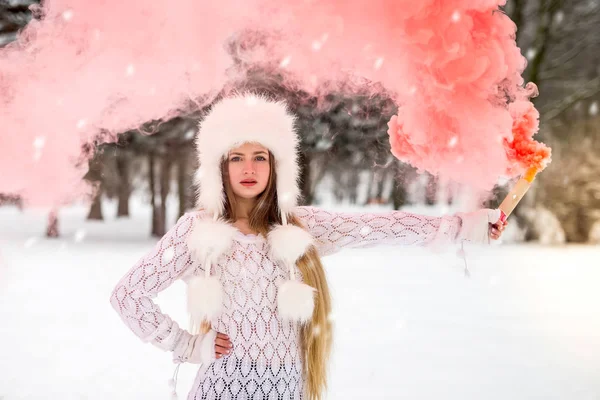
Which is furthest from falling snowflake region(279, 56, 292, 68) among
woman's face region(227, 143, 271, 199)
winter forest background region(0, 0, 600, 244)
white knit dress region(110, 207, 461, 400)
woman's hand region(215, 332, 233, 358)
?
winter forest background region(0, 0, 600, 244)

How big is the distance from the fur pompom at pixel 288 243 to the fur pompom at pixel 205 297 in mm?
255

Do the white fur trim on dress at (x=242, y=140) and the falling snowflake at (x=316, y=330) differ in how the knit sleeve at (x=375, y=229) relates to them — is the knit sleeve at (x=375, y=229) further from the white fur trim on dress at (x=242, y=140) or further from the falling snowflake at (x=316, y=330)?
the falling snowflake at (x=316, y=330)

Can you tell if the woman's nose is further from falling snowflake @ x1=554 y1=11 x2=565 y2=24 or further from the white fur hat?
falling snowflake @ x1=554 y1=11 x2=565 y2=24

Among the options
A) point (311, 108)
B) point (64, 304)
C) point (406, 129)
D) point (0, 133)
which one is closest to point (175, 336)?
point (406, 129)

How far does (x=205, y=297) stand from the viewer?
81.0 inches

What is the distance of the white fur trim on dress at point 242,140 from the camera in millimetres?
2256

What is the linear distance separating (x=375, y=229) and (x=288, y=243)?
41 cm

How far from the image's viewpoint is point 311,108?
9.07 meters

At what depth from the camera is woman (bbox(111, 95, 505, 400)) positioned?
82.4 inches

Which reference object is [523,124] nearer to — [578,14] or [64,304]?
[64,304]

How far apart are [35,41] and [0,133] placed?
2.20 feet

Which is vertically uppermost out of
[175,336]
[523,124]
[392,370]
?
[523,124]

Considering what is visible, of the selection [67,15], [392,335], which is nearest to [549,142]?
[392,335]

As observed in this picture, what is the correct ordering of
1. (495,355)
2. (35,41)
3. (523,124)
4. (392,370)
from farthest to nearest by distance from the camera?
(495,355)
(392,370)
(35,41)
(523,124)
